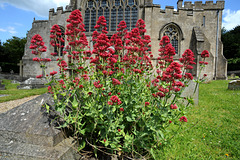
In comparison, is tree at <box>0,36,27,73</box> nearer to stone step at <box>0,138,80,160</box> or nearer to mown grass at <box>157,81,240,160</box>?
stone step at <box>0,138,80,160</box>

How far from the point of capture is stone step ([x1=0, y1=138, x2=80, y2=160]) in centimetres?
174

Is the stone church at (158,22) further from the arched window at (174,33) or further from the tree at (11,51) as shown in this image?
the tree at (11,51)

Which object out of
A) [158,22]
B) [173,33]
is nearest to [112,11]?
[158,22]

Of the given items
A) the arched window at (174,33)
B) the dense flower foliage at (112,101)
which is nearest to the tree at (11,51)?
the arched window at (174,33)

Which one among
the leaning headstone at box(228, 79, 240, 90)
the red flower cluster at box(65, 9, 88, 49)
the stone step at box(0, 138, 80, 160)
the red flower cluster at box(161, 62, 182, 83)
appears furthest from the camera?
the leaning headstone at box(228, 79, 240, 90)

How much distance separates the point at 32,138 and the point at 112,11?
17.3 m

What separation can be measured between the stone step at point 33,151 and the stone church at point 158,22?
15078mm

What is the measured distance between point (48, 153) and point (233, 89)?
33.7ft

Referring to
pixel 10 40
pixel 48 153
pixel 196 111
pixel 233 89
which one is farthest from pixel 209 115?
pixel 10 40

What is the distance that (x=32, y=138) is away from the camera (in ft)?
6.45

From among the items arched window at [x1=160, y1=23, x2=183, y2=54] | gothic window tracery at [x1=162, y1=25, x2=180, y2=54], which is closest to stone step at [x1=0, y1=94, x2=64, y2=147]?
arched window at [x1=160, y1=23, x2=183, y2=54]

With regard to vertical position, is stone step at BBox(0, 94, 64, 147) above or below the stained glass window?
below

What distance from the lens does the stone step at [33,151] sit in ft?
5.71

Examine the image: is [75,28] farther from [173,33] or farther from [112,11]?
[173,33]
